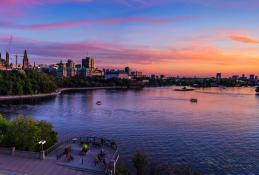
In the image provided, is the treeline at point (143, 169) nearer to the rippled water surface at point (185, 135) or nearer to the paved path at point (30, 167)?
the paved path at point (30, 167)

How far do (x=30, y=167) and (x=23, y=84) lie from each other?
120 m

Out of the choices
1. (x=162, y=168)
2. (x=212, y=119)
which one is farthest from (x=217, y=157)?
(x=212, y=119)

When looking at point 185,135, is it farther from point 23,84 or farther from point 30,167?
point 23,84

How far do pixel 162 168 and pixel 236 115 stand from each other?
53607 mm

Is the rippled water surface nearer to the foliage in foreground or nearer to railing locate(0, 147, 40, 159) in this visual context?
the foliage in foreground

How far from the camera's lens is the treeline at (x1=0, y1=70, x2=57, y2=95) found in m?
135

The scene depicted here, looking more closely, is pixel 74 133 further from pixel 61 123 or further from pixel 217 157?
pixel 217 157

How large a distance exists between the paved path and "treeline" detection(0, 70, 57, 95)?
355 ft

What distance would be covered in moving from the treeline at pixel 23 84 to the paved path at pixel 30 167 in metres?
108

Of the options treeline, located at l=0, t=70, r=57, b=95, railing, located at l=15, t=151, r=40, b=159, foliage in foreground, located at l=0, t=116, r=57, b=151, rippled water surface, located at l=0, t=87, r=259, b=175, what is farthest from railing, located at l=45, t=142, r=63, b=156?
treeline, located at l=0, t=70, r=57, b=95

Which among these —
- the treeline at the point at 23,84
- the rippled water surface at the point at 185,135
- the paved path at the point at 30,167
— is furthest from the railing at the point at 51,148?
the treeline at the point at 23,84

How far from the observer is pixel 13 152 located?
102 feet

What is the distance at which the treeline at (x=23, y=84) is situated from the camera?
5320 inches

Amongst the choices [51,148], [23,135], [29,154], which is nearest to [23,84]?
[23,135]
